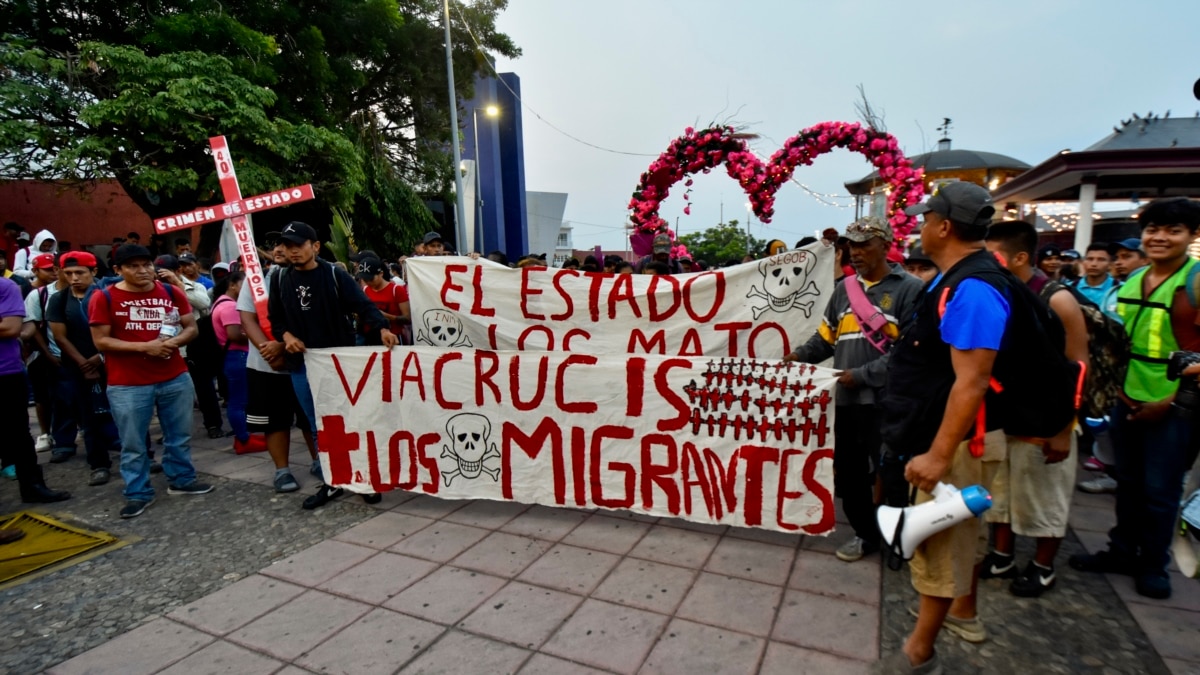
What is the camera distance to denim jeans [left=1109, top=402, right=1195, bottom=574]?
113 inches

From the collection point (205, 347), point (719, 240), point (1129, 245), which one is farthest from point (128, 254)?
point (719, 240)

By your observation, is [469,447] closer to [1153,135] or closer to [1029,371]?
[1029,371]

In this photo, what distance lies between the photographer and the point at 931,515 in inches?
82.3

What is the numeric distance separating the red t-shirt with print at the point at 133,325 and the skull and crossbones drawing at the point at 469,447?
2.23m

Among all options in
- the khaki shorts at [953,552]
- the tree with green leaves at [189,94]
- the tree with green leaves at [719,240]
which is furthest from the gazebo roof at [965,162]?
the tree with green leaves at [719,240]

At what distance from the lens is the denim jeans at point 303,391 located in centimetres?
444

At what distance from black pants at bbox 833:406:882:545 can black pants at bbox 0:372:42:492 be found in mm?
5659

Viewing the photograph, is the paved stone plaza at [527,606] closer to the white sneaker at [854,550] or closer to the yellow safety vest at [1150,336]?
the white sneaker at [854,550]

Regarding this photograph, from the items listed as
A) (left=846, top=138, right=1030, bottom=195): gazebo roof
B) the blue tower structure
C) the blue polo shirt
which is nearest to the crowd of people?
the blue polo shirt

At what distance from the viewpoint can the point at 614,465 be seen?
3.80 meters

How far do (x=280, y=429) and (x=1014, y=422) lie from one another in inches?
185

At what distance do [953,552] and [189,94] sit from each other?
1404cm

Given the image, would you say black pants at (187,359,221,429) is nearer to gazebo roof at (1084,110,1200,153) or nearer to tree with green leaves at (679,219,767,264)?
gazebo roof at (1084,110,1200,153)

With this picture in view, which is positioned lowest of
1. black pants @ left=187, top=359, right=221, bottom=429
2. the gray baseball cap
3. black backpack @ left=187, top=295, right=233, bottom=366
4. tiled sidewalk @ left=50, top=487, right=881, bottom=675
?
tiled sidewalk @ left=50, top=487, right=881, bottom=675
